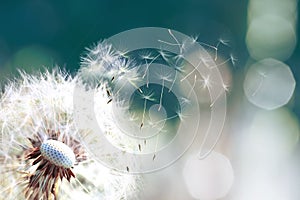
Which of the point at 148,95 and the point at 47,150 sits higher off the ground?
the point at 148,95

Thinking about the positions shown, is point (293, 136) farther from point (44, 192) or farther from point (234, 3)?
point (234, 3)

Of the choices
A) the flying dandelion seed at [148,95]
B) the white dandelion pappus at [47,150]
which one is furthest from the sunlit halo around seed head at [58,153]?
the flying dandelion seed at [148,95]

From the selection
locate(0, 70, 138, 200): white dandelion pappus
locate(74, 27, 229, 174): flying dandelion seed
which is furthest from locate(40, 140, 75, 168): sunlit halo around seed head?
locate(74, 27, 229, 174): flying dandelion seed

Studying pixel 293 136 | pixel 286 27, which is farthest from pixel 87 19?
pixel 293 136

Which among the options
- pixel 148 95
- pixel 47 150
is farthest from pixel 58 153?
pixel 148 95

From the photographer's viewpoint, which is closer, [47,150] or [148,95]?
[47,150]

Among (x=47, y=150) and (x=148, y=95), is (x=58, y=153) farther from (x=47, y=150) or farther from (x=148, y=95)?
(x=148, y=95)

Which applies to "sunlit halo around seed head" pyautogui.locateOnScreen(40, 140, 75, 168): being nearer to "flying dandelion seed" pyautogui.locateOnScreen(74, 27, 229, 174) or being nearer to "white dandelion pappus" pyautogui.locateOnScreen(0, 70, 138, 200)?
"white dandelion pappus" pyautogui.locateOnScreen(0, 70, 138, 200)

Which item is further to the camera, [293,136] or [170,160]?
[293,136]
